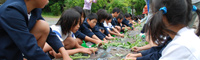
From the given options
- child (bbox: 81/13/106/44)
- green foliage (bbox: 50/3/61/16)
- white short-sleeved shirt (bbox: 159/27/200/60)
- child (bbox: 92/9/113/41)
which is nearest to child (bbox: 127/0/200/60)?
white short-sleeved shirt (bbox: 159/27/200/60)

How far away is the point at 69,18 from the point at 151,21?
4.68 feet

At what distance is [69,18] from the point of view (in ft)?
7.63

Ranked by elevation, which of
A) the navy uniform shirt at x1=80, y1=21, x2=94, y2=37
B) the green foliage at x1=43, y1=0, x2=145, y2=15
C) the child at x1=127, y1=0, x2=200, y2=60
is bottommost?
the navy uniform shirt at x1=80, y1=21, x2=94, y2=37

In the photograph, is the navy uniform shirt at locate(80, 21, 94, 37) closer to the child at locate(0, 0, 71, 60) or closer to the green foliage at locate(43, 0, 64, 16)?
the child at locate(0, 0, 71, 60)

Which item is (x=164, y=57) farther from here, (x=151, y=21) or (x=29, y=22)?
(x=29, y=22)

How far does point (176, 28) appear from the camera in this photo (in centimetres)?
131

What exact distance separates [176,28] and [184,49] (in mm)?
249

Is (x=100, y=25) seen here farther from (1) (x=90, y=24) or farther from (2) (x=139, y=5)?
(2) (x=139, y=5)

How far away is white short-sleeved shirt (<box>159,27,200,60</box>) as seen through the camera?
1.14m

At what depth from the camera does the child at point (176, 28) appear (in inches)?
45.0

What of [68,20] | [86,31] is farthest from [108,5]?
[68,20]

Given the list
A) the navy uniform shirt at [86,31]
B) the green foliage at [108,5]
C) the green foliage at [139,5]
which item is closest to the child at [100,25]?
the navy uniform shirt at [86,31]

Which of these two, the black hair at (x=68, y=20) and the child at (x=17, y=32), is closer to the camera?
the child at (x=17, y=32)

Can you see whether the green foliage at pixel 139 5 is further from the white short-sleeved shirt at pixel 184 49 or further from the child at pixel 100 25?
the white short-sleeved shirt at pixel 184 49
